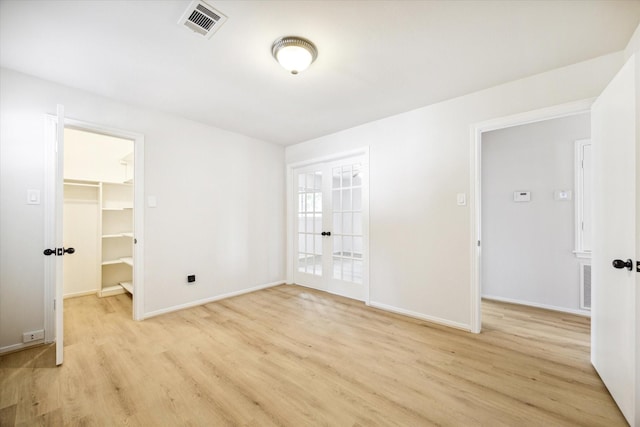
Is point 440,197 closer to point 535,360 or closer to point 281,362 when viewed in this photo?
point 535,360

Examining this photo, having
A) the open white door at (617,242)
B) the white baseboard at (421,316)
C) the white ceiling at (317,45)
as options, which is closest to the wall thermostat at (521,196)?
the open white door at (617,242)

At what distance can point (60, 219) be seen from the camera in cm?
208

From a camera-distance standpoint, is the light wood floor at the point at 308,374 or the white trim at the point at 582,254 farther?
the white trim at the point at 582,254

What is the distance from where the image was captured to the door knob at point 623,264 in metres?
1.52

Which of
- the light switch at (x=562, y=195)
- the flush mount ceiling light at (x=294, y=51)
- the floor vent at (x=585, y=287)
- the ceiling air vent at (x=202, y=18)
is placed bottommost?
A: the floor vent at (x=585, y=287)

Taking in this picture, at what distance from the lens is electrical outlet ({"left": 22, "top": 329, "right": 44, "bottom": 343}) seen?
2.35 meters

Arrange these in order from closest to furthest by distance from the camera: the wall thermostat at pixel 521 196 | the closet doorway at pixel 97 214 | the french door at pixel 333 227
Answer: the wall thermostat at pixel 521 196
the french door at pixel 333 227
the closet doorway at pixel 97 214

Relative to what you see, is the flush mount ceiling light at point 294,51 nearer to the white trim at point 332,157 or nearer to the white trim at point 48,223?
the white trim at point 332,157

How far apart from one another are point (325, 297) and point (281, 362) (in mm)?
1779

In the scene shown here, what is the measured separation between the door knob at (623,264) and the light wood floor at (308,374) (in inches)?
34.7

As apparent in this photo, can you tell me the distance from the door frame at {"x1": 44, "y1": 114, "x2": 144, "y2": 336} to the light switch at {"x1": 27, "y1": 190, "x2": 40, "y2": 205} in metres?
0.05

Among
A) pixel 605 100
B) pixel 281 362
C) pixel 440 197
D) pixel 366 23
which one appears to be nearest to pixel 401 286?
pixel 440 197

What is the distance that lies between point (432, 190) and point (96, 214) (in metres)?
4.98

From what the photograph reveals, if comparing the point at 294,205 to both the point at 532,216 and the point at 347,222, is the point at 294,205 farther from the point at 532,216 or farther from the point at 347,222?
the point at 532,216
